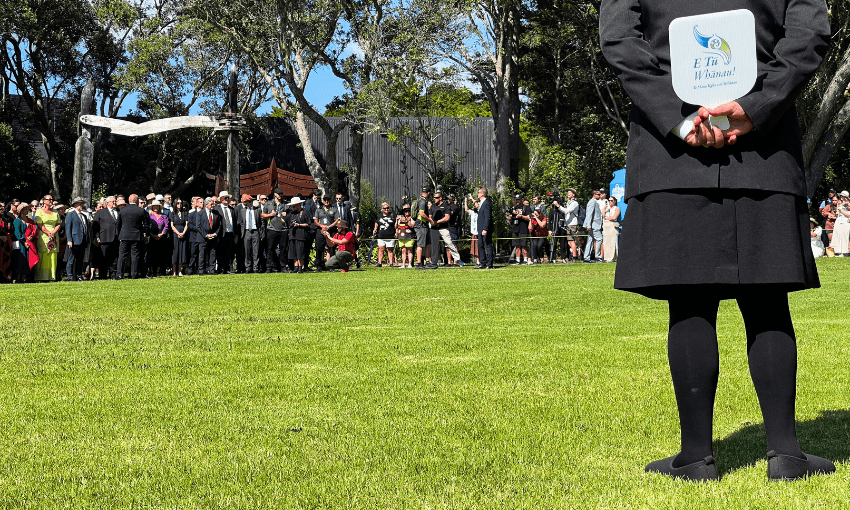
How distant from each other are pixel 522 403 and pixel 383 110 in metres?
25.7

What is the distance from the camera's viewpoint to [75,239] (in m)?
20.5

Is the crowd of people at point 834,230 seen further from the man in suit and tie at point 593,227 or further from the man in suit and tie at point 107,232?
the man in suit and tie at point 107,232

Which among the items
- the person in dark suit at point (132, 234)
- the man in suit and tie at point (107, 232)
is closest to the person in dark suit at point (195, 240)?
the person in dark suit at point (132, 234)

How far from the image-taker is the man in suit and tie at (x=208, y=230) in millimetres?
22266

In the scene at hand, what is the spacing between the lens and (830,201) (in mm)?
27469

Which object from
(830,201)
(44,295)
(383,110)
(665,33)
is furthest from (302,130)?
(665,33)

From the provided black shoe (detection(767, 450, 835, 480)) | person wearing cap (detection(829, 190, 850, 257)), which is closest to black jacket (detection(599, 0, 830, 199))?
black shoe (detection(767, 450, 835, 480))

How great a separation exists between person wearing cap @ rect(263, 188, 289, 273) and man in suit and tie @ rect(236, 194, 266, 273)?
22cm

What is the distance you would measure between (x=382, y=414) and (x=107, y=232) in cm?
1776

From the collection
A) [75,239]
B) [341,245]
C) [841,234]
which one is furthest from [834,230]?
[75,239]

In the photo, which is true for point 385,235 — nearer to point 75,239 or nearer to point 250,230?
point 250,230

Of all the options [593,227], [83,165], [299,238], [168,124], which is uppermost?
[168,124]

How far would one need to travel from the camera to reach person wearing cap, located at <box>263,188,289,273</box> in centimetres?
2370

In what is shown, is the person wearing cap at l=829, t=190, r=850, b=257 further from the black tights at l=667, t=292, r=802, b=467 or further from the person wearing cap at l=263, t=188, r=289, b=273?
the black tights at l=667, t=292, r=802, b=467
